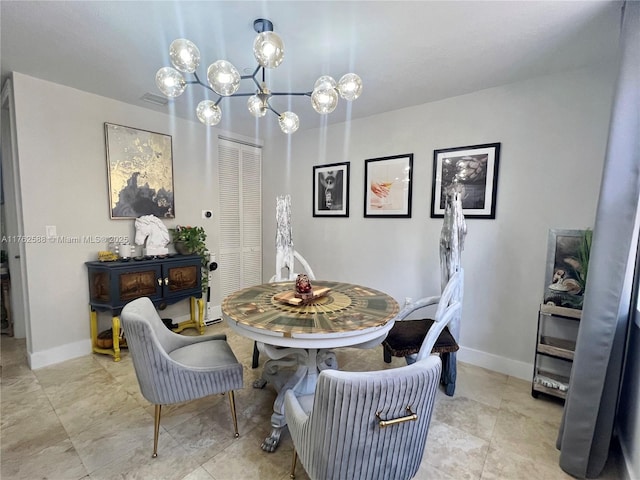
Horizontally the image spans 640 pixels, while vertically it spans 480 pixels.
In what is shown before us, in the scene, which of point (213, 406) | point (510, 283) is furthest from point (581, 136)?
point (213, 406)

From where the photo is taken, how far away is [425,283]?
298 cm

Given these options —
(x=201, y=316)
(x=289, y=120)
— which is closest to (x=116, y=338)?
(x=201, y=316)

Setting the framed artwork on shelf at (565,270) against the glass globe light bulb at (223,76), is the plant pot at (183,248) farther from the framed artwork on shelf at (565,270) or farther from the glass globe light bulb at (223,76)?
the framed artwork on shelf at (565,270)

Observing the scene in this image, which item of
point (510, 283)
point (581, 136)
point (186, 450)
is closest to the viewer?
point (186, 450)

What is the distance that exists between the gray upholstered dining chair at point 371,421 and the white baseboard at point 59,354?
288 cm

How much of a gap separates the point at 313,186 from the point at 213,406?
2.69 metres

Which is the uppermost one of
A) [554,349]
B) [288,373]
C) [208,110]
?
[208,110]

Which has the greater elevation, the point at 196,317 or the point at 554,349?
the point at 554,349

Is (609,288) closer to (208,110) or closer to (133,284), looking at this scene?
(208,110)

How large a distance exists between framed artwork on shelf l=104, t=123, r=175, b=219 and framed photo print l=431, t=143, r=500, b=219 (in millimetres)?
2965

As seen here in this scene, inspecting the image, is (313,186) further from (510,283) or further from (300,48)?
(510,283)

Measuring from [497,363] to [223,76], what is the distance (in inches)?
123

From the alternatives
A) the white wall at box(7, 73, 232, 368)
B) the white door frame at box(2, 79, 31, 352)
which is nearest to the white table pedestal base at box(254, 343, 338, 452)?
the white wall at box(7, 73, 232, 368)

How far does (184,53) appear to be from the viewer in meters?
1.38
